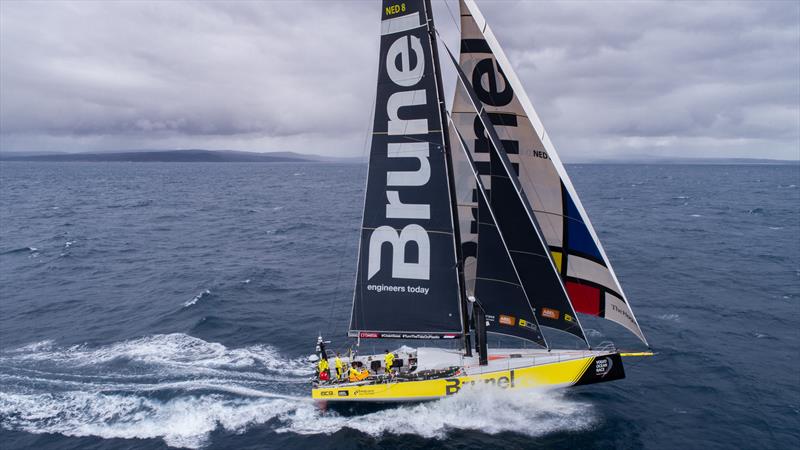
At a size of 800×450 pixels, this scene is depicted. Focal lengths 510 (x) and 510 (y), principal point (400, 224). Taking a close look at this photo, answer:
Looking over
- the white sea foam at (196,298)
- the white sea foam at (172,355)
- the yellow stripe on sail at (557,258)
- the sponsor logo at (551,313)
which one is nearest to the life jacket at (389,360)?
the white sea foam at (172,355)

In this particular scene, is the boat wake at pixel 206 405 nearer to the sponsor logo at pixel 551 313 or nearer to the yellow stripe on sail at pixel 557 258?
the sponsor logo at pixel 551 313

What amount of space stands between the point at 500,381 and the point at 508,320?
246 cm

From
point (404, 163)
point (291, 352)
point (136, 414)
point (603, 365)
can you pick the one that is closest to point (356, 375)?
point (291, 352)

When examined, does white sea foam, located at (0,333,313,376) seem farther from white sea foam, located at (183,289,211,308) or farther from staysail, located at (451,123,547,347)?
staysail, located at (451,123,547,347)

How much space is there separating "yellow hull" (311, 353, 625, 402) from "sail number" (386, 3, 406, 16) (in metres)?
14.1

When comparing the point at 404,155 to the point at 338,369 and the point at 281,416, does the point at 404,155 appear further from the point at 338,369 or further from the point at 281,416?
the point at 281,416

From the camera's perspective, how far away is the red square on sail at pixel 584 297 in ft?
68.1

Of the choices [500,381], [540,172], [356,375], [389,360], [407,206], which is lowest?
[356,375]

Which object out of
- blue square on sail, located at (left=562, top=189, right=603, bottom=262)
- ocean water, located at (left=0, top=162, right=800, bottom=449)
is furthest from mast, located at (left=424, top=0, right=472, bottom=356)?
blue square on sail, located at (left=562, top=189, right=603, bottom=262)

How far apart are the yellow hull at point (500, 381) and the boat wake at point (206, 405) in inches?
21.6

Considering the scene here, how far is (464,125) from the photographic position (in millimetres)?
21250

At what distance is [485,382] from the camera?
20.5 meters

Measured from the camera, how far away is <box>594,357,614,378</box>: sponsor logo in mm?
20016

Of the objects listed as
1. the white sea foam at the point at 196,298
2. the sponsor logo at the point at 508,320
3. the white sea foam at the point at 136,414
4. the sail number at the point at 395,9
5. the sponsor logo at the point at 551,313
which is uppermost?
the sail number at the point at 395,9
